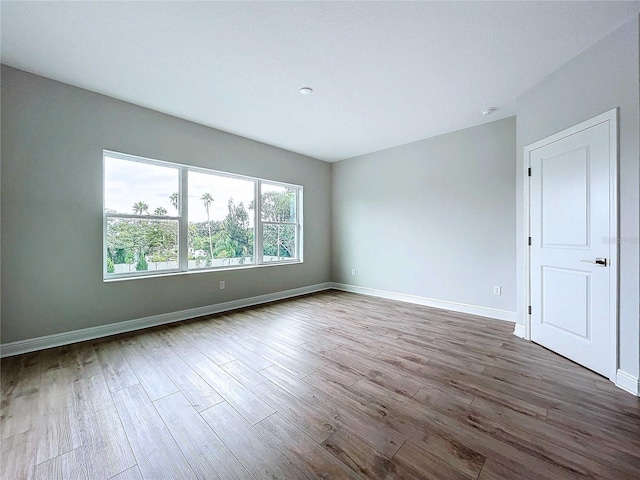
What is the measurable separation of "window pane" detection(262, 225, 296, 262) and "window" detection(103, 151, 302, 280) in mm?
19

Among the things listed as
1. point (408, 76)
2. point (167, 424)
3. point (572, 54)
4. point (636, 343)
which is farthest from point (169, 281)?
point (572, 54)

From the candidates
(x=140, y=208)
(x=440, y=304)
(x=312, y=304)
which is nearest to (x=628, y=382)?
(x=440, y=304)

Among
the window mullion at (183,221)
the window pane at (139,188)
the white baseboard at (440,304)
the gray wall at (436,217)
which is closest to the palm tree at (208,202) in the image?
the window mullion at (183,221)

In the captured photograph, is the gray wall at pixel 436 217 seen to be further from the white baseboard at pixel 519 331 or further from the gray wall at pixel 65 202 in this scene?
the gray wall at pixel 65 202

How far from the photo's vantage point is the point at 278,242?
5.01m

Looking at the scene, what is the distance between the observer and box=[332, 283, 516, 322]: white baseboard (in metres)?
3.62

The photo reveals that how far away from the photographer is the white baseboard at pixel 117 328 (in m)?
2.59

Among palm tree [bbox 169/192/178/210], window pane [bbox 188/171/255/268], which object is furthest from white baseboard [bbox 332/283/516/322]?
palm tree [bbox 169/192/178/210]

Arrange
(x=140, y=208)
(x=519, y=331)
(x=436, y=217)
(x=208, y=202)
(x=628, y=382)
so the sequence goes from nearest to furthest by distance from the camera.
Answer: (x=628, y=382) < (x=519, y=331) < (x=140, y=208) < (x=208, y=202) < (x=436, y=217)

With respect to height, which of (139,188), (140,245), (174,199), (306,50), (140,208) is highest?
(306,50)

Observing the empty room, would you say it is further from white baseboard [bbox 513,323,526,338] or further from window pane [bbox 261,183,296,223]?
window pane [bbox 261,183,296,223]

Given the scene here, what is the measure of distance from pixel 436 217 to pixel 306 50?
313 cm

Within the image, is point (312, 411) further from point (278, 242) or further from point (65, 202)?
point (278, 242)

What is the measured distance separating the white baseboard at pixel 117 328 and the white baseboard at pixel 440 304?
69.4 inches
